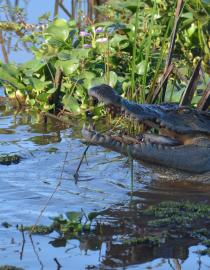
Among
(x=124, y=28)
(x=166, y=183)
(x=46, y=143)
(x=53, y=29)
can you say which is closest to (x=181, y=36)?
(x=124, y=28)

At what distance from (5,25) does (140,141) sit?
4.96 metres

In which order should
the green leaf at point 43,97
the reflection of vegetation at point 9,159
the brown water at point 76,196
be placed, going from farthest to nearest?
the green leaf at point 43,97 < the reflection of vegetation at point 9,159 < the brown water at point 76,196

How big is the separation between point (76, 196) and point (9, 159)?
98cm

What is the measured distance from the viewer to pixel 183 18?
8.00 meters

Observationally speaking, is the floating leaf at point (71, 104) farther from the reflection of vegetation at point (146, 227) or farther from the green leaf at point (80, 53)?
the reflection of vegetation at point (146, 227)

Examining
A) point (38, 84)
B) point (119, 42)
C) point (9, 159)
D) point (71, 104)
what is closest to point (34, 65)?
point (38, 84)

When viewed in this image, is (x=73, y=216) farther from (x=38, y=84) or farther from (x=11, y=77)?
(x=11, y=77)

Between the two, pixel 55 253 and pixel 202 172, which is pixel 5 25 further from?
pixel 55 253

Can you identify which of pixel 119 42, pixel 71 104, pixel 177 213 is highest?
pixel 119 42

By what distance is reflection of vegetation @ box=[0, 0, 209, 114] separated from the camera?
277 inches

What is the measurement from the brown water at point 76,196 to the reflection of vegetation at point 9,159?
50mm

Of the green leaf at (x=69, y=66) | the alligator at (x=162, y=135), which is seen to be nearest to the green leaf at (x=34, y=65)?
the green leaf at (x=69, y=66)

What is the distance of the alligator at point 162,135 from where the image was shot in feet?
17.2

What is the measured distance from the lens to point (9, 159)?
19.1ft
